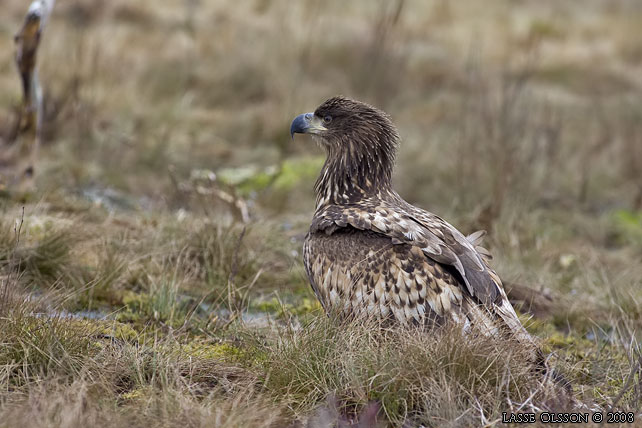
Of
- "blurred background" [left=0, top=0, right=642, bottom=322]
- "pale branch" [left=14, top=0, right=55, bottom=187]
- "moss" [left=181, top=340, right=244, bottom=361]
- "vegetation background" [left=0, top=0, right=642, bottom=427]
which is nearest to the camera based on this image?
"vegetation background" [left=0, top=0, right=642, bottom=427]

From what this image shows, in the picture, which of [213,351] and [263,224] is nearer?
[213,351]

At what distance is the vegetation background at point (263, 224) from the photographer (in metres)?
3.64

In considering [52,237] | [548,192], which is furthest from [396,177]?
[52,237]

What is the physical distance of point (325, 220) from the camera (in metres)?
4.39

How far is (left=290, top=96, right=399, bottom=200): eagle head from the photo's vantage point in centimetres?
494

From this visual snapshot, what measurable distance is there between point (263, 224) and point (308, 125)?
5.64 ft

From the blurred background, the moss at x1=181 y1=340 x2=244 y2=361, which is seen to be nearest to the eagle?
the moss at x1=181 y1=340 x2=244 y2=361

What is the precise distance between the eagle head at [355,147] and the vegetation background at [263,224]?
2.77ft

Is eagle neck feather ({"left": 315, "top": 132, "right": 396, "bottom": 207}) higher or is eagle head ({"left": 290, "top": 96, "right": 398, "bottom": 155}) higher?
eagle head ({"left": 290, "top": 96, "right": 398, "bottom": 155})

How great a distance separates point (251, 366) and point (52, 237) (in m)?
2.08

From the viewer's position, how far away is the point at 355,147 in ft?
16.3

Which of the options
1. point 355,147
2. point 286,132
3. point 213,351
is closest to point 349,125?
point 355,147

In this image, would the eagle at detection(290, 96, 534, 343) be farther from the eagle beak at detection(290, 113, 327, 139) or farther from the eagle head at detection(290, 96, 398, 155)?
the eagle beak at detection(290, 113, 327, 139)

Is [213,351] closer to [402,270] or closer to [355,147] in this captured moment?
[402,270]
